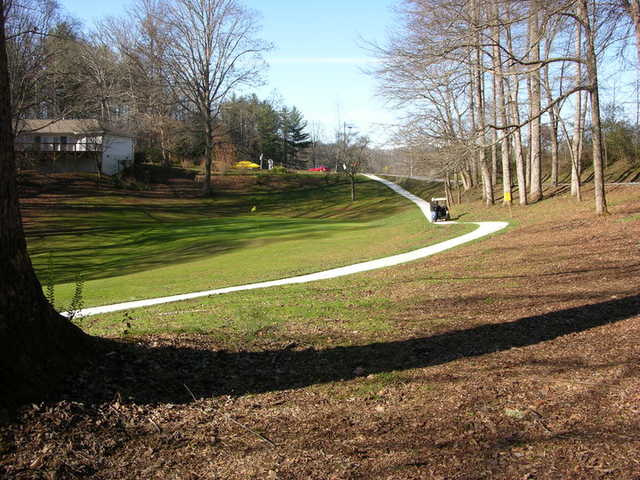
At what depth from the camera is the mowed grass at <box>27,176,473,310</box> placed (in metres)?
17.2

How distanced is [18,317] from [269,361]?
8.26ft

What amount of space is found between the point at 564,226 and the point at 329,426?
14.8m

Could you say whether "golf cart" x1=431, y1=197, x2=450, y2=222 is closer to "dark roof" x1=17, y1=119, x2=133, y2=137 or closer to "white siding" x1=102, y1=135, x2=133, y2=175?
"dark roof" x1=17, y1=119, x2=133, y2=137

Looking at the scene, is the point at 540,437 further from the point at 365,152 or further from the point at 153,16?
the point at 365,152

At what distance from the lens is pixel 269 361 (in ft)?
19.0

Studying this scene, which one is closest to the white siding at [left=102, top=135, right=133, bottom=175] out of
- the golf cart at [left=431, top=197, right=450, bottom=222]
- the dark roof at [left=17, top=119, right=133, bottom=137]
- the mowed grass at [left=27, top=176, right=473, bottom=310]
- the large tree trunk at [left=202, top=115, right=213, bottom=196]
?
the dark roof at [left=17, top=119, right=133, bottom=137]

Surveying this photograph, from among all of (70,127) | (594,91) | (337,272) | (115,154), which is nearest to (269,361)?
(337,272)

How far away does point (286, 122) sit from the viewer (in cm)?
9750

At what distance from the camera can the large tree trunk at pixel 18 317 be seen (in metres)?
3.96

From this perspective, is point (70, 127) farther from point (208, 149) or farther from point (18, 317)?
point (18, 317)

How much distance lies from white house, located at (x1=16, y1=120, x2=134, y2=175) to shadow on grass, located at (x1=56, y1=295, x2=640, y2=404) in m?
51.8

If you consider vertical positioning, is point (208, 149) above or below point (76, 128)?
below

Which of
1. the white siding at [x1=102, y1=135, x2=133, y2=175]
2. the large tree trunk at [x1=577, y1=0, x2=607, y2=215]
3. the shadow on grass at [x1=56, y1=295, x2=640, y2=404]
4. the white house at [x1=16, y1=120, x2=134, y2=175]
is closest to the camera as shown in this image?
the shadow on grass at [x1=56, y1=295, x2=640, y2=404]

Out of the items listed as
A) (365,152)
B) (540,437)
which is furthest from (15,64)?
(365,152)
